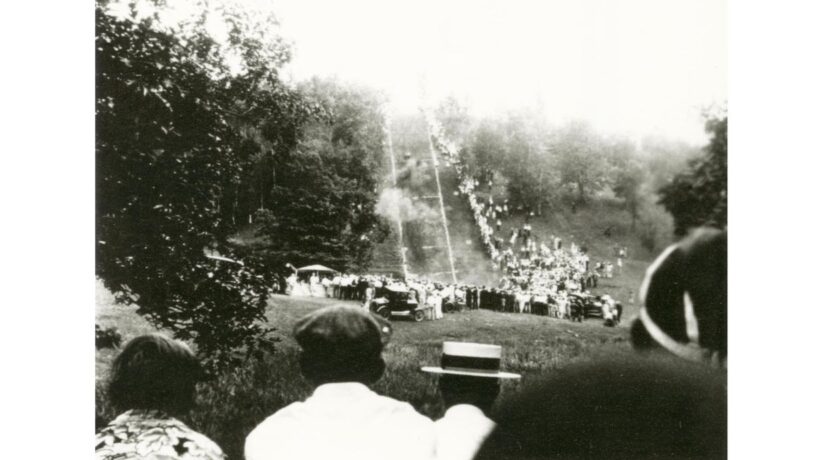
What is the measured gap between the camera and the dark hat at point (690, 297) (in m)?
3.14

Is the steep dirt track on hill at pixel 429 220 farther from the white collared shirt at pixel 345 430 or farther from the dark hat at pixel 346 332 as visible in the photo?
the white collared shirt at pixel 345 430

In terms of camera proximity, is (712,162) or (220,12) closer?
(712,162)

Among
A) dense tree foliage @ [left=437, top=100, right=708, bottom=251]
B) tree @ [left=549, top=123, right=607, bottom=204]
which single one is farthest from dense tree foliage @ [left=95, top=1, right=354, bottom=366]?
tree @ [left=549, top=123, right=607, bottom=204]

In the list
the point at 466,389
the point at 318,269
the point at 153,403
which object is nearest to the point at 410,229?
the point at 318,269

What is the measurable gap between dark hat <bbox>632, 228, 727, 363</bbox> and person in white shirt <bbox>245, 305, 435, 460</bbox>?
993mm

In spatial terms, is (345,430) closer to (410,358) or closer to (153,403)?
(410,358)

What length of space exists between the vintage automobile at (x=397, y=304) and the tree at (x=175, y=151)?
62 cm

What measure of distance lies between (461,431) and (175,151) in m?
1.75

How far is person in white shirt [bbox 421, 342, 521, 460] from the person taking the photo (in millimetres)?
3174
